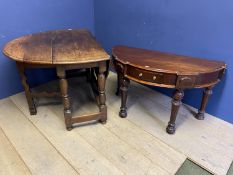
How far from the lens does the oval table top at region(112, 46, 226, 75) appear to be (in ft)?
4.69

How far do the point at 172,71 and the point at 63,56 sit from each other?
77 centimetres

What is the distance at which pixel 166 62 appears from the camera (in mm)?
1577

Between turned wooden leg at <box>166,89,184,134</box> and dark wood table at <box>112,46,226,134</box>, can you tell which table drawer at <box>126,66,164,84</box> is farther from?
turned wooden leg at <box>166,89,184,134</box>

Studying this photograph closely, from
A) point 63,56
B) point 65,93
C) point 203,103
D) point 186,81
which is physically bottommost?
point 203,103

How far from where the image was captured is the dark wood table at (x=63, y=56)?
1368 millimetres

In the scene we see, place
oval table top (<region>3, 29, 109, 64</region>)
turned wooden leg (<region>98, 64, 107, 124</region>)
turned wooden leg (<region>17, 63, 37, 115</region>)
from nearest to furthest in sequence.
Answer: oval table top (<region>3, 29, 109, 64</region>) → turned wooden leg (<region>98, 64, 107, 124</region>) → turned wooden leg (<region>17, 63, 37, 115</region>)

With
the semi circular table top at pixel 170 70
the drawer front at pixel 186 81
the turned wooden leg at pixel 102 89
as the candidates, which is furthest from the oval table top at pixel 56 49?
the drawer front at pixel 186 81

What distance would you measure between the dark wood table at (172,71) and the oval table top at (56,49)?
0.81 ft

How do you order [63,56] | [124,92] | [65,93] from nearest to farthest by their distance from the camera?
[63,56], [65,93], [124,92]

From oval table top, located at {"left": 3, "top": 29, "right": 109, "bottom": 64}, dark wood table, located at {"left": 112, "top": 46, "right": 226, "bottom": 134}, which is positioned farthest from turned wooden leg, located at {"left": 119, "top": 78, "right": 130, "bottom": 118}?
oval table top, located at {"left": 3, "top": 29, "right": 109, "bottom": 64}

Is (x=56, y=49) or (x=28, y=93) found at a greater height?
(x=56, y=49)

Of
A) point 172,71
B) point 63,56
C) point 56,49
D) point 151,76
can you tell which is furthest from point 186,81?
point 56,49

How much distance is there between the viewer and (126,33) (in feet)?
7.31

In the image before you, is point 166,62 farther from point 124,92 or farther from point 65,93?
point 65,93
